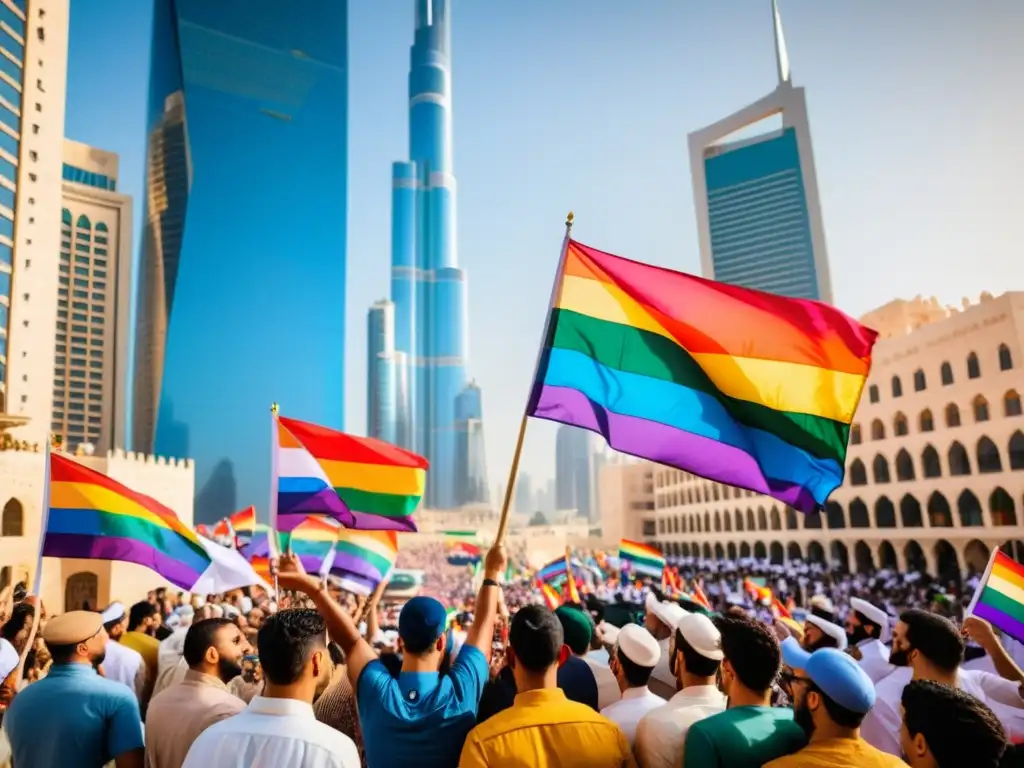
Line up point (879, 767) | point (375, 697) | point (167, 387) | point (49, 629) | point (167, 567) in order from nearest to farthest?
point (879, 767) → point (375, 697) → point (49, 629) → point (167, 567) → point (167, 387)

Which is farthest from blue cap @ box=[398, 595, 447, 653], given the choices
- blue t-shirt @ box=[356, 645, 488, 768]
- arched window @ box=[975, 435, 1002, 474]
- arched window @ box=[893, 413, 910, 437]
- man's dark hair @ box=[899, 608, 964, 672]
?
→ arched window @ box=[893, 413, 910, 437]

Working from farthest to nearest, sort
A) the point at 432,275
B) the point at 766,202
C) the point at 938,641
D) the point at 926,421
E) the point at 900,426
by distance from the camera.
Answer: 1. the point at 432,275
2. the point at 766,202
3. the point at 900,426
4. the point at 926,421
5. the point at 938,641

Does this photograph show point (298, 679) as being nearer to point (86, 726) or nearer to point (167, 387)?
point (86, 726)

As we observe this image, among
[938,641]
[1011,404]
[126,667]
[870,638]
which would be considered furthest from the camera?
[1011,404]

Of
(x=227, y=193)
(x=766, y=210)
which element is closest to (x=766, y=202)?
(x=766, y=210)

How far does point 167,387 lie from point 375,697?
87.1 m

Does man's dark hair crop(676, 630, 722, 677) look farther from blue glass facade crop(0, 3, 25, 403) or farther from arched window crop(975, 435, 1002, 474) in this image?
blue glass facade crop(0, 3, 25, 403)

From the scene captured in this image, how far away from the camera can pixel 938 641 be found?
3.54 metres

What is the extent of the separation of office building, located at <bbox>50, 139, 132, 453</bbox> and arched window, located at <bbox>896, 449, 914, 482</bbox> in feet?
201

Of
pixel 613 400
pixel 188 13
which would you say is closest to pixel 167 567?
pixel 613 400

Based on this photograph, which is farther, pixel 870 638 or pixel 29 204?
pixel 29 204

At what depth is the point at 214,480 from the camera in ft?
286

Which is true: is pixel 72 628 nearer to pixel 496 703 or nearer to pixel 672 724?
pixel 496 703

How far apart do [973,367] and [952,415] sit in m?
2.43
